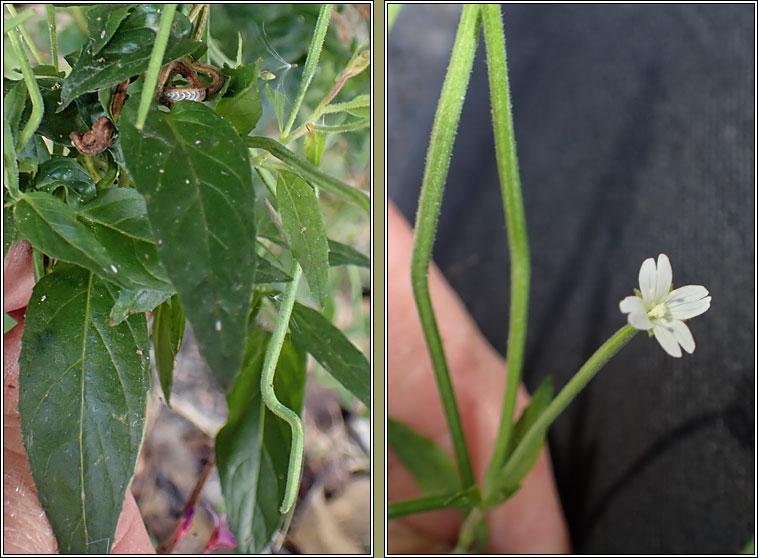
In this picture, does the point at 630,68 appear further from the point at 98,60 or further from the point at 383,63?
the point at 98,60

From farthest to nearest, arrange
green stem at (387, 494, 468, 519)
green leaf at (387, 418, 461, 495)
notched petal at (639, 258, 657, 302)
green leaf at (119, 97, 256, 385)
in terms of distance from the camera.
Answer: green leaf at (387, 418, 461, 495) → green stem at (387, 494, 468, 519) → notched petal at (639, 258, 657, 302) → green leaf at (119, 97, 256, 385)

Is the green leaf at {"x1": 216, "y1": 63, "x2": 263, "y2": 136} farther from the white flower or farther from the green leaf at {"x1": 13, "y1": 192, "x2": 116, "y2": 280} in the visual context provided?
the white flower

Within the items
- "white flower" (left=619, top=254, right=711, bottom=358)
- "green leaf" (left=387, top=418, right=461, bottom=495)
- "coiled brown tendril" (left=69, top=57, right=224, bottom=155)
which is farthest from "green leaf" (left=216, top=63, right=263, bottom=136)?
"green leaf" (left=387, top=418, right=461, bottom=495)

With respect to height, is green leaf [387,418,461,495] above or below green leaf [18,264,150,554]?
below

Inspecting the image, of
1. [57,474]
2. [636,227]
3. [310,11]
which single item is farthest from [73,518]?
[636,227]

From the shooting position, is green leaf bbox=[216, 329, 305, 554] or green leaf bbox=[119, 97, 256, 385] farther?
green leaf bbox=[216, 329, 305, 554]

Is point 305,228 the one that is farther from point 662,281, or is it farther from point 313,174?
point 662,281

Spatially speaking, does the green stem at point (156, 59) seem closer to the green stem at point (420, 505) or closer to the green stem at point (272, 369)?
the green stem at point (272, 369)
